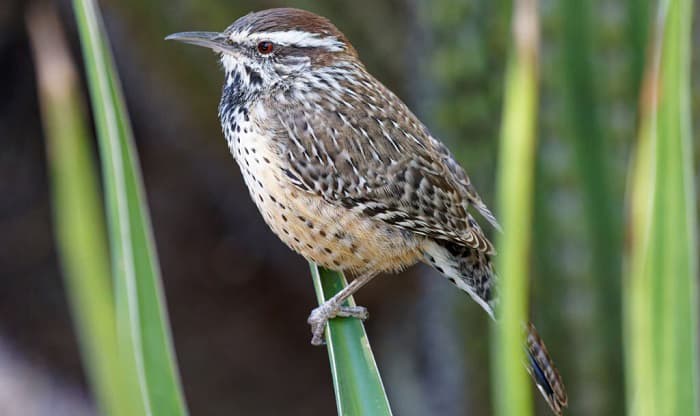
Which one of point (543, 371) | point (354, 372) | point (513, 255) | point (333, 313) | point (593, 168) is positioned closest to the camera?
point (513, 255)

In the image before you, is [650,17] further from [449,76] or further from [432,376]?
[432,376]

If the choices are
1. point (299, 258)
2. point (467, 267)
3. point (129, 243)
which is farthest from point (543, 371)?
point (299, 258)

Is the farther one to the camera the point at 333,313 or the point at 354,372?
the point at 333,313

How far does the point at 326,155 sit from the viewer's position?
5.59 feet

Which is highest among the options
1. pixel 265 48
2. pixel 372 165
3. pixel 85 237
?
pixel 265 48

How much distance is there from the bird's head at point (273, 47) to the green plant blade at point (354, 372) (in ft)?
1.85

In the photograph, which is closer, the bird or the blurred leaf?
the bird

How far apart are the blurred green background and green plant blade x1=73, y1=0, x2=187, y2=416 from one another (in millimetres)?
1227

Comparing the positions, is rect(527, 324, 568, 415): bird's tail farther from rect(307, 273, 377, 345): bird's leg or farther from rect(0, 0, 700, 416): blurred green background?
rect(0, 0, 700, 416): blurred green background

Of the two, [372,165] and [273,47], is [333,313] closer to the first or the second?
[372,165]

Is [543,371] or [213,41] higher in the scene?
[213,41]

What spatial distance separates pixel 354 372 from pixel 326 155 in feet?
1.76

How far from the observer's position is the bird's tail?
1.60 metres

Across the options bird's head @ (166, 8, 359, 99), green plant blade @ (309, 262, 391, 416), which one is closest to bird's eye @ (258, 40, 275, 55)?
bird's head @ (166, 8, 359, 99)
